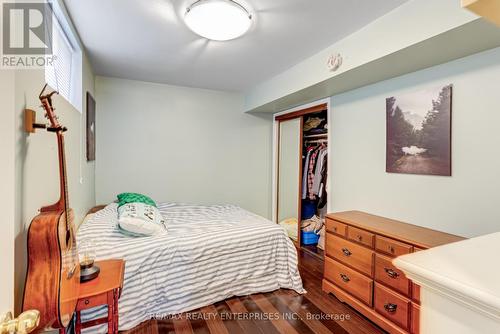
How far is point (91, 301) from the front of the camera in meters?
1.37

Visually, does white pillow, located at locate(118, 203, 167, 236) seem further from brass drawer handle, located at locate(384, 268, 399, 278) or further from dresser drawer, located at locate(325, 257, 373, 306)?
brass drawer handle, located at locate(384, 268, 399, 278)

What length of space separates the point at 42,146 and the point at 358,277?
7.94ft

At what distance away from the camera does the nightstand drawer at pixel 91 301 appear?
1.33 meters

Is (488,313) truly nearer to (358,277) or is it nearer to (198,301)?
(358,277)

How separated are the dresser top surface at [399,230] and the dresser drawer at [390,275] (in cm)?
21

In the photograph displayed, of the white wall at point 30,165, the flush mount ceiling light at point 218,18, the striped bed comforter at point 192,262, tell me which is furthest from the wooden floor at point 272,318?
the flush mount ceiling light at point 218,18

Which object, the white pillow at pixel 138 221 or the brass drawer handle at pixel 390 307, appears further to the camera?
the white pillow at pixel 138 221

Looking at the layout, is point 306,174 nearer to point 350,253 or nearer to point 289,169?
point 289,169

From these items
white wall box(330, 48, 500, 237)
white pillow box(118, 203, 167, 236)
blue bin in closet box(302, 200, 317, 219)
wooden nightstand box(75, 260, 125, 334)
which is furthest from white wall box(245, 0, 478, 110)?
wooden nightstand box(75, 260, 125, 334)

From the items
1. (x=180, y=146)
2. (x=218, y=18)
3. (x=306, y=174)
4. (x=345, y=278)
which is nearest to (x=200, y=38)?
(x=218, y=18)

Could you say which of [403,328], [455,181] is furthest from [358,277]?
[455,181]

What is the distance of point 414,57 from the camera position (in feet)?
6.21

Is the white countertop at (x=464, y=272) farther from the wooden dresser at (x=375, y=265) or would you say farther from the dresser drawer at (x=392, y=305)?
the dresser drawer at (x=392, y=305)

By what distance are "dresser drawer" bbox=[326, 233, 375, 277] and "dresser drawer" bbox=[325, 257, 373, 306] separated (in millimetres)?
55
